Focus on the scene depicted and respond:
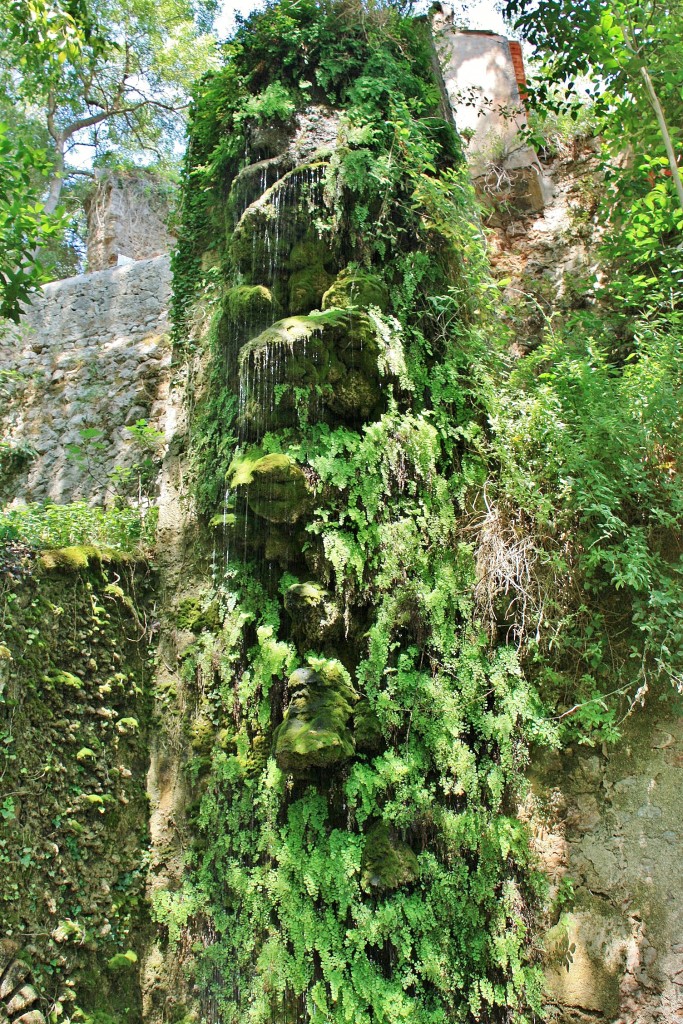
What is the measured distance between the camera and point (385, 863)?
452 cm

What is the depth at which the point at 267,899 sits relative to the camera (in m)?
4.72

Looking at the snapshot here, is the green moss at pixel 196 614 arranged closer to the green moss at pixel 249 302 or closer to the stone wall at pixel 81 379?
the green moss at pixel 249 302

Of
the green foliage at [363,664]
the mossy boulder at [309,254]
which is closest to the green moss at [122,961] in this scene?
the green foliage at [363,664]

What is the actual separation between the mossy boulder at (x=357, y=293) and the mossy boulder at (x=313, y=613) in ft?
7.58

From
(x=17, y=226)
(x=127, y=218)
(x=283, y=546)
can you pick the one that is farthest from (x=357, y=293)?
(x=127, y=218)

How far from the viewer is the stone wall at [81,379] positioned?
359 inches

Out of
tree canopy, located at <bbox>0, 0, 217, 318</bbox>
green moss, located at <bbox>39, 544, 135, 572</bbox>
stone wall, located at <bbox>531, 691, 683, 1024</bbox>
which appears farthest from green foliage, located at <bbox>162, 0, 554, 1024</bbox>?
tree canopy, located at <bbox>0, 0, 217, 318</bbox>

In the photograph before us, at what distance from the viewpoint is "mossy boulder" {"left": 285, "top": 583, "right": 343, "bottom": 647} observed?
16.8 ft

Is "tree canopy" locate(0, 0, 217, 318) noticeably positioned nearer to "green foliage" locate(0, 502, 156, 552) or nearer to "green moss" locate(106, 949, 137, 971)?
"green foliage" locate(0, 502, 156, 552)

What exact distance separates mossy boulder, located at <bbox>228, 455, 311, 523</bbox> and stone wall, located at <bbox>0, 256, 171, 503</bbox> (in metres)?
3.98

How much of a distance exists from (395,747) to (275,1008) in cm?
167

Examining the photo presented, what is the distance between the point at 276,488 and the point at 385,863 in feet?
8.29

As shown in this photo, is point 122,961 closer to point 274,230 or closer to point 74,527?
point 74,527

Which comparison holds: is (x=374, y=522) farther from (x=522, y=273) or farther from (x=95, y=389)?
(x=95, y=389)
